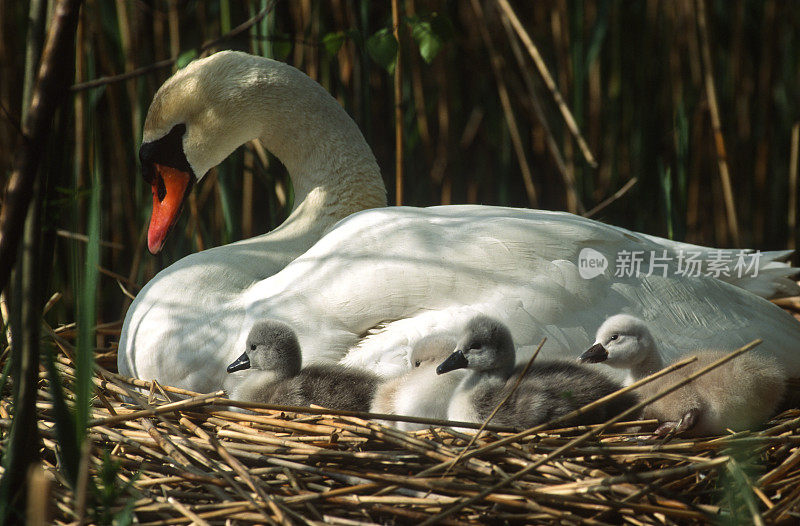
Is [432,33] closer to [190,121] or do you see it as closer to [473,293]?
[190,121]

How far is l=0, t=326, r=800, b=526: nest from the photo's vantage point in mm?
1441

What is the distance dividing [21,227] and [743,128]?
404 cm

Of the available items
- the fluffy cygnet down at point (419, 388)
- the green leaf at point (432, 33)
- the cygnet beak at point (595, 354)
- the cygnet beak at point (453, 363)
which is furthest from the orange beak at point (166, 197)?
the cygnet beak at point (595, 354)

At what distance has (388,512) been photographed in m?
1.47

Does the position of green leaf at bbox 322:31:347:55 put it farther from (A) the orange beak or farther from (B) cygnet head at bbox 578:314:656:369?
(B) cygnet head at bbox 578:314:656:369

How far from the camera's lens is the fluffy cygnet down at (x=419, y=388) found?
1.80 meters

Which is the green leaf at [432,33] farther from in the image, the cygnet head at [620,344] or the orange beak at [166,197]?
the cygnet head at [620,344]

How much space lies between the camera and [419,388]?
181cm

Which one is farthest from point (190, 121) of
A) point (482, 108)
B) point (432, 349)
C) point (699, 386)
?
point (482, 108)

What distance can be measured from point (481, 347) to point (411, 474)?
0.33 m

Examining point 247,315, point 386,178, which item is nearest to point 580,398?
point 247,315

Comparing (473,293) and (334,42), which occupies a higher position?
(334,42)

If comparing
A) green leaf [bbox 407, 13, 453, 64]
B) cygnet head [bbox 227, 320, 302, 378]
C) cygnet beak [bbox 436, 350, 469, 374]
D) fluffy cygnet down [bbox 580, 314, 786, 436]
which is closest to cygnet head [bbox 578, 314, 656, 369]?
fluffy cygnet down [bbox 580, 314, 786, 436]

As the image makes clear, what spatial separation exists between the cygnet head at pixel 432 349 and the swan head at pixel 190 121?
3.45 feet
